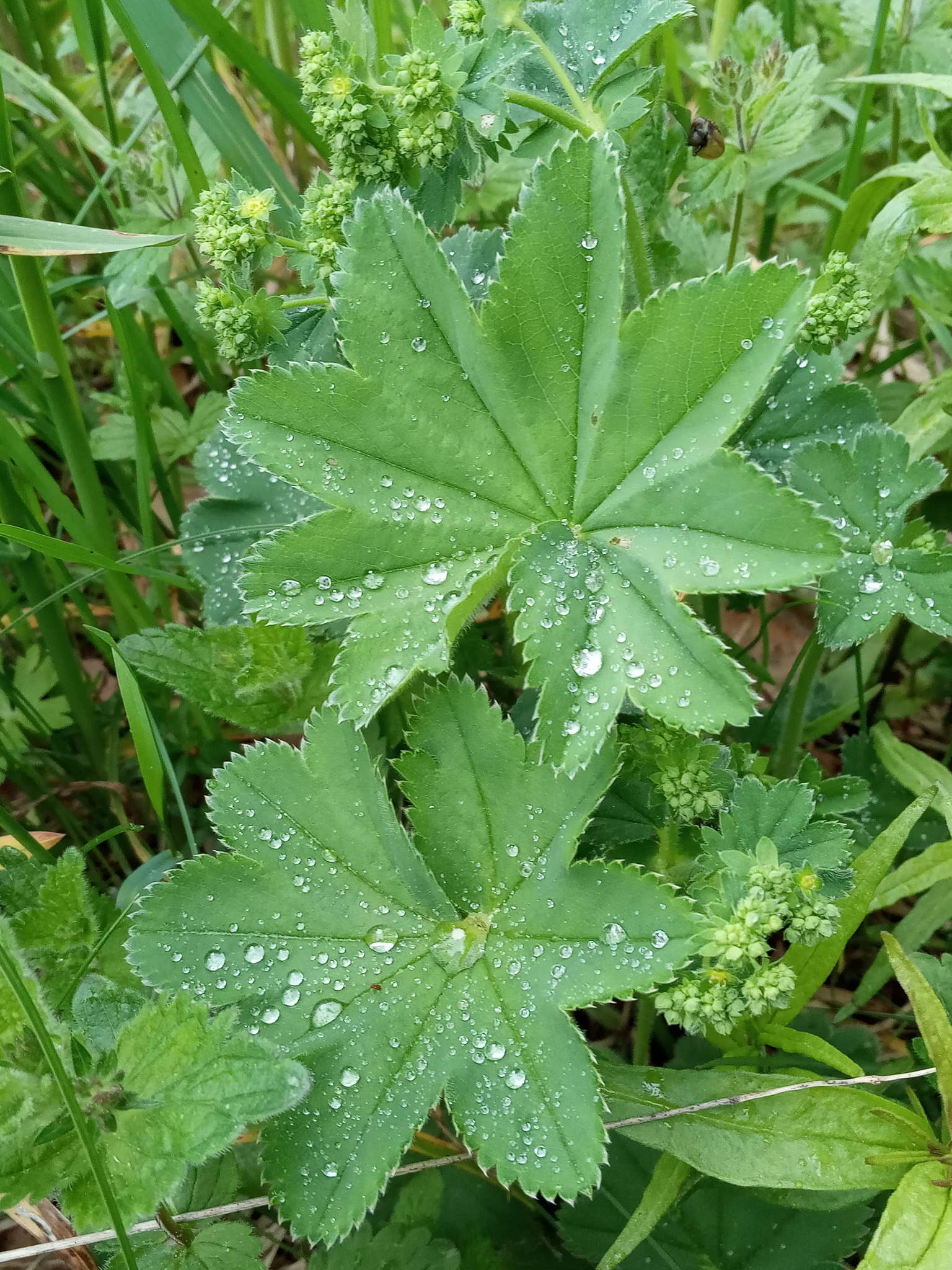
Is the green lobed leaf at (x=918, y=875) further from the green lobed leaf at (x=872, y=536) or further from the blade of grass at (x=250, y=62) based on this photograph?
the blade of grass at (x=250, y=62)

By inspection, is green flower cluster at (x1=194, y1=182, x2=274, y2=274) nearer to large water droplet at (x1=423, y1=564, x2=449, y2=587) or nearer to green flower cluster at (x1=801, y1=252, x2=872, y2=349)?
large water droplet at (x1=423, y1=564, x2=449, y2=587)

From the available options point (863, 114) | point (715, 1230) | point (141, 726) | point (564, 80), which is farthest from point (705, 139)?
point (715, 1230)

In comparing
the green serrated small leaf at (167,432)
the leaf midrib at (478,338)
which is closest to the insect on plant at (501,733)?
the leaf midrib at (478,338)

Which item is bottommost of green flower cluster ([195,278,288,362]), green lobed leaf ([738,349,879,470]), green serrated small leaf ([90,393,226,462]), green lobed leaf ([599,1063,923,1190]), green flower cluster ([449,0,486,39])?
green lobed leaf ([599,1063,923,1190])

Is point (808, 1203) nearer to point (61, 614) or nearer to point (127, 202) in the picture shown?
point (61, 614)

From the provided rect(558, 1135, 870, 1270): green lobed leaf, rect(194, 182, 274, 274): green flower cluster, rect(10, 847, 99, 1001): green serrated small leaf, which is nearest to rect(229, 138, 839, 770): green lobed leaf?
rect(194, 182, 274, 274): green flower cluster

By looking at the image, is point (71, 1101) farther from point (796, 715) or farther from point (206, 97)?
point (206, 97)

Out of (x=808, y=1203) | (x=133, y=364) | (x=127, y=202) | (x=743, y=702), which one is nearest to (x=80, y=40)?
(x=127, y=202)
